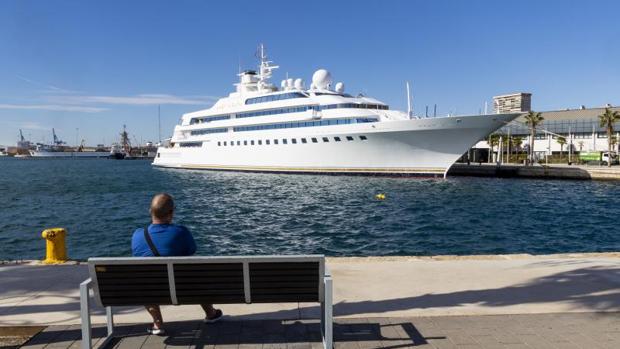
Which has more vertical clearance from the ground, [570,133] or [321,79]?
[321,79]

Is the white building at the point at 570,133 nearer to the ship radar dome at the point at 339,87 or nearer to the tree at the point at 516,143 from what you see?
the tree at the point at 516,143

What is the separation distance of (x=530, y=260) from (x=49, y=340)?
21.3ft

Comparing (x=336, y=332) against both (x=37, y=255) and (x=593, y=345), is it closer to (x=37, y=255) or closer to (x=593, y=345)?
(x=593, y=345)

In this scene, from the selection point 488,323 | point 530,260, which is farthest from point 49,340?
point 530,260

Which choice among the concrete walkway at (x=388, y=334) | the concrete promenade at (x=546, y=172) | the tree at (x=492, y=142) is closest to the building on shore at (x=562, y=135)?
the tree at (x=492, y=142)

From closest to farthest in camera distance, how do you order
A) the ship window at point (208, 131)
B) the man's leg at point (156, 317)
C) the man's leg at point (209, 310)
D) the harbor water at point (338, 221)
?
the man's leg at point (156, 317), the man's leg at point (209, 310), the harbor water at point (338, 221), the ship window at point (208, 131)

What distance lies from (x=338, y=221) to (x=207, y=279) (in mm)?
15817

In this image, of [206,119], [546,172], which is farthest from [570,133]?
[206,119]

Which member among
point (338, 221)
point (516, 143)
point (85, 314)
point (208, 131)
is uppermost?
point (208, 131)

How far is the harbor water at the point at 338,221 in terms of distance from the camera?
47.7 ft

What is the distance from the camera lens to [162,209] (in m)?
3.93

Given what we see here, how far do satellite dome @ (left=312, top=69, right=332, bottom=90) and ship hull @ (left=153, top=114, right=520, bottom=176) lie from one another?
7393mm

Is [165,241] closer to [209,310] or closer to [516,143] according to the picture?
[209,310]

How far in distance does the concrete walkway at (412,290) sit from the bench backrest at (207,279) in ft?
3.14
